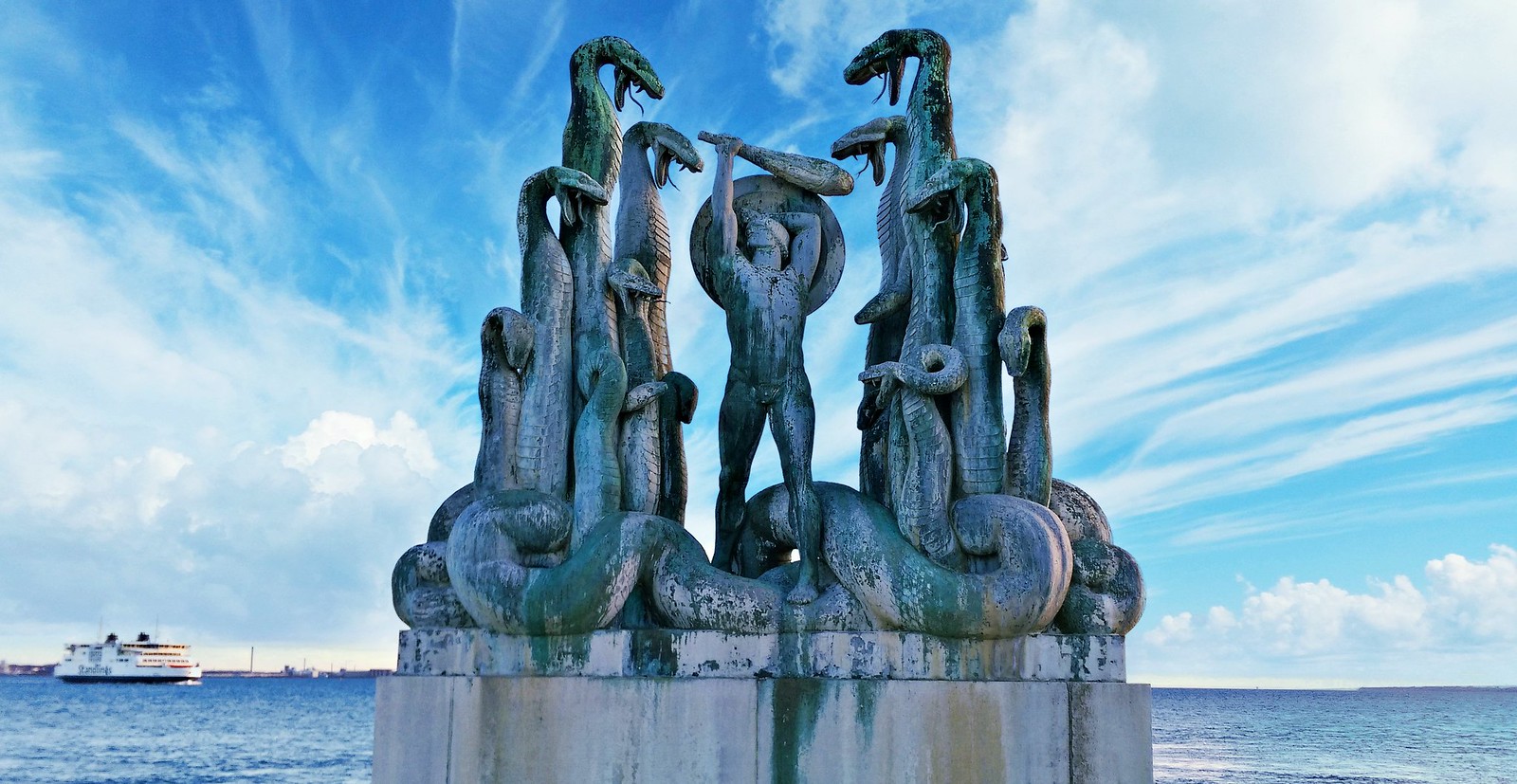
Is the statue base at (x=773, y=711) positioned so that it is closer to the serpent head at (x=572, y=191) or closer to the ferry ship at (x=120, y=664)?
the serpent head at (x=572, y=191)

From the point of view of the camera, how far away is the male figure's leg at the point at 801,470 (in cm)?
680

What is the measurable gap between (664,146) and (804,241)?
1352 mm

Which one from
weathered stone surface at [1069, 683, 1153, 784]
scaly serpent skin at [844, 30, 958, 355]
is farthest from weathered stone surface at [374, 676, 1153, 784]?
scaly serpent skin at [844, 30, 958, 355]

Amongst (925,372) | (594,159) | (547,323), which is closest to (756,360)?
(925,372)

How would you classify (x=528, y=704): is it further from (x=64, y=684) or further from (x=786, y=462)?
(x=64, y=684)

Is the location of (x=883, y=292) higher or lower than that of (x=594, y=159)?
lower

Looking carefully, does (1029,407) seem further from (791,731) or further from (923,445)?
(791,731)

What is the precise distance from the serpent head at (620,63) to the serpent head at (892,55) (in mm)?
1461

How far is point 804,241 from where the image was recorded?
25.9 ft

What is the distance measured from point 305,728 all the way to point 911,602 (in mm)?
55530

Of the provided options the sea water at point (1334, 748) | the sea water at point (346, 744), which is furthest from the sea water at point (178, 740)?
the sea water at point (1334, 748)

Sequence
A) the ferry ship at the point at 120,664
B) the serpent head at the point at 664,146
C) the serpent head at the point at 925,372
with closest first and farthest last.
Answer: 1. the serpent head at the point at 925,372
2. the serpent head at the point at 664,146
3. the ferry ship at the point at 120,664

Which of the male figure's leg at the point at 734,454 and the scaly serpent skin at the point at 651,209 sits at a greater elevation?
the scaly serpent skin at the point at 651,209

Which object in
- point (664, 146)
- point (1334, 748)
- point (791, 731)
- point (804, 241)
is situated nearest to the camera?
point (791, 731)
